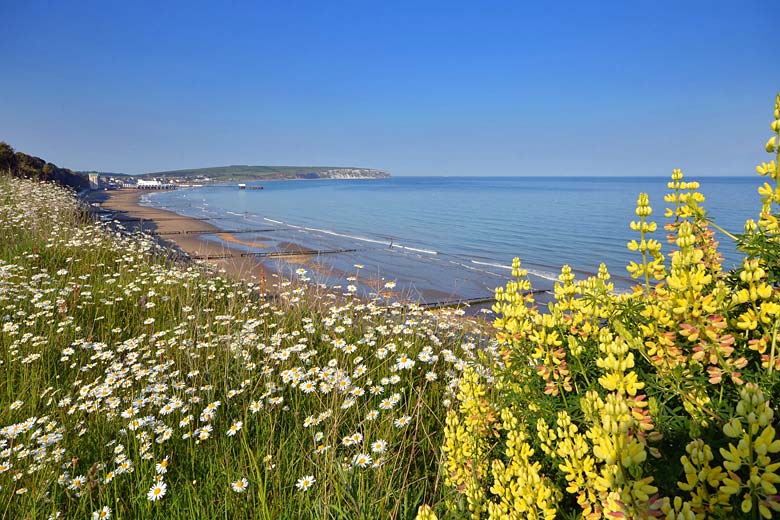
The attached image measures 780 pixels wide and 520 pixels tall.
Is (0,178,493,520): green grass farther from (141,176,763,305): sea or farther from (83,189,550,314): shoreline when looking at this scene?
(141,176,763,305): sea

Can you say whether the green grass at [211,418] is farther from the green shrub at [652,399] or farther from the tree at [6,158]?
the tree at [6,158]

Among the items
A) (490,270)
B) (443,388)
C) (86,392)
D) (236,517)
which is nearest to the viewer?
(236,517)

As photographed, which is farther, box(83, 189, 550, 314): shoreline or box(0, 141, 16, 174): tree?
box(0, 141, 16, 174): tree

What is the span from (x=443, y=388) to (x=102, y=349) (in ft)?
12.4

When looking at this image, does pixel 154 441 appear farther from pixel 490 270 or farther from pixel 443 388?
pixel 490 270

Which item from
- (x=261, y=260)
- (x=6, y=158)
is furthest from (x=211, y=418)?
(x=6, y=158)

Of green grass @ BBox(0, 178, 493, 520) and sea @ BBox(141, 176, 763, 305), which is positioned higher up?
green grass @ BBox(0, 178, 493, 520)

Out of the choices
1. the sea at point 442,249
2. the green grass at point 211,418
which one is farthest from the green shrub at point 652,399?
the sea at point 442,249

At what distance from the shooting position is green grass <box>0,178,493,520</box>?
8.64ft

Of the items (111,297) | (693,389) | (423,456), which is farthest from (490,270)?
(693,389)

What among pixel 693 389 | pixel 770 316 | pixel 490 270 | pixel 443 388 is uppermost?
pixel 770 316

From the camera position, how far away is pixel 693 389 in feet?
5.16

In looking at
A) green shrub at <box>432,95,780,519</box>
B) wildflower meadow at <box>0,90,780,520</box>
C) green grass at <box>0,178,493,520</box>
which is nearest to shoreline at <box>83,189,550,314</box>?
green grass at <box>0,178,493,520</box>

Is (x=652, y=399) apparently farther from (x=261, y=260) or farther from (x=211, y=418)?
(x=261, y=260)
